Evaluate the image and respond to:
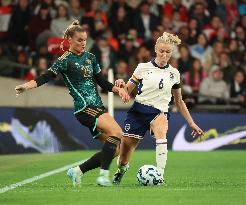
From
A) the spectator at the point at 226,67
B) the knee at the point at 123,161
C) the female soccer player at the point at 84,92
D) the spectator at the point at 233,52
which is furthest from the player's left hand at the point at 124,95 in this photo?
the spectator at the point at 233,52

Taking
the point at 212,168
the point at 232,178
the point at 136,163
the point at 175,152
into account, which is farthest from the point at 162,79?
the point at 175,152

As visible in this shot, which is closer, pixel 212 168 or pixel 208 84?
pixel 212 168

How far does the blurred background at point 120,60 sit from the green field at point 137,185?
216 cm

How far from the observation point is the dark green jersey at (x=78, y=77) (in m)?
11.0

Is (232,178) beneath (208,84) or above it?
beneath

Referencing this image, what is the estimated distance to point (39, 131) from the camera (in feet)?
65.1

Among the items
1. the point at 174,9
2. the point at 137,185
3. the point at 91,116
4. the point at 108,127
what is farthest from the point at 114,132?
the point at 174,9

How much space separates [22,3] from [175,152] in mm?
5567

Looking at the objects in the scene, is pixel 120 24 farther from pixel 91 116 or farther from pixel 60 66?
pixel 91 116

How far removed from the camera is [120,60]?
72.9 ft

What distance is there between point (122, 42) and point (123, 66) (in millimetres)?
1348

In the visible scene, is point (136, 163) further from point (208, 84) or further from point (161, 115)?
point (208, 84)

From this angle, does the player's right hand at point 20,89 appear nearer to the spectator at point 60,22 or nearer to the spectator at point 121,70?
the spectator at point 121,70

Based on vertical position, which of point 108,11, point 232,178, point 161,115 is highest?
point 108,11
